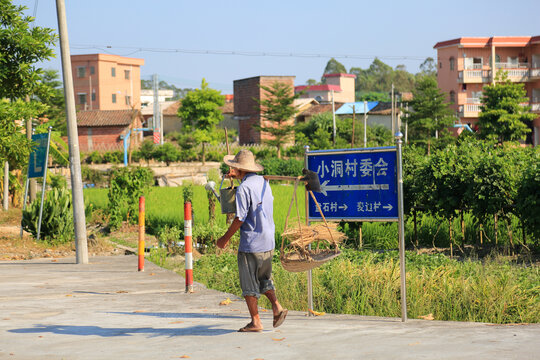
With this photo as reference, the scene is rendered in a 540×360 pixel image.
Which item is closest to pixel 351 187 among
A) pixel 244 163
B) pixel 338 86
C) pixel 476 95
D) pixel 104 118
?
pixel 244 163

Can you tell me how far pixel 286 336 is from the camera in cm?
668

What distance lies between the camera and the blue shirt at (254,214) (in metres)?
6.69

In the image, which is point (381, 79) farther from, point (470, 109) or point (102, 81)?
point (470, 109)

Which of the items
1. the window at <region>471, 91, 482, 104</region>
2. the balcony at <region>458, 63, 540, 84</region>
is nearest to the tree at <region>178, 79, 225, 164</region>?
the balcony at <region>458, 63, 540, 84</region>

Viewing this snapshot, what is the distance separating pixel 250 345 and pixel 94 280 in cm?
531

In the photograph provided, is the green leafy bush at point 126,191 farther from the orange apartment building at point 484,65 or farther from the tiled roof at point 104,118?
the tiled roof at point 104,118

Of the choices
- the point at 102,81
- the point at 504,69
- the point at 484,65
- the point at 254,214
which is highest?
the point at 102,81

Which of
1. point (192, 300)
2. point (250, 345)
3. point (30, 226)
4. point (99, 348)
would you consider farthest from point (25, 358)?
point (30, 226)

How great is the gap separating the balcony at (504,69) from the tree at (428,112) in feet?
46.6

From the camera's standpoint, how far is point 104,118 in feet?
261

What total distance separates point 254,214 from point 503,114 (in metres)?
51.1

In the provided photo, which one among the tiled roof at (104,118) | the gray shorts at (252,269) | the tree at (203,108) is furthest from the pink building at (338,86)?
the gray shorts at (252,269)

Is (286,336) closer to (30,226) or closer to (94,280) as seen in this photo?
(94,280)

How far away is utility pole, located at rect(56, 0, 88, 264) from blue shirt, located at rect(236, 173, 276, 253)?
7.09 meters
